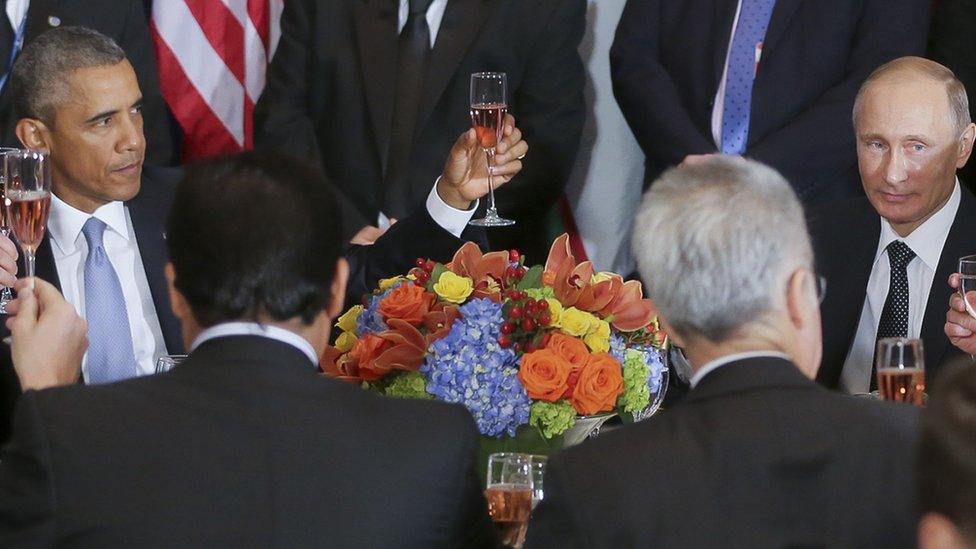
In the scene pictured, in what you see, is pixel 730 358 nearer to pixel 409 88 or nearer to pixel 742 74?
pixel 742 74

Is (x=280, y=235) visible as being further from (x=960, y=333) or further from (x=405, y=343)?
(x=960, y=333)

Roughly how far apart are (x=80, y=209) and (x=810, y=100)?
7.59 feet

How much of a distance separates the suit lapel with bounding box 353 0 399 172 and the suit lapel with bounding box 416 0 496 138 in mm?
128

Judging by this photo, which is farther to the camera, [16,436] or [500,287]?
[500,287]

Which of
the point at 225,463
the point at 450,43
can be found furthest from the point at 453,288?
the point at 450,43

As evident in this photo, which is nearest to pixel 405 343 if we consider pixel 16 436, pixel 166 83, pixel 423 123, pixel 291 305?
pixel 291 305

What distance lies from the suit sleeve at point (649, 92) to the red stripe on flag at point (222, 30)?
4.84 feet

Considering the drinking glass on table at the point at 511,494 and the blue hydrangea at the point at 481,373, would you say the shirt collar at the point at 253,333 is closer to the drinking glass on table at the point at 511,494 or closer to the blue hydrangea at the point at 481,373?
the drinking glass on table at the point at 511,494

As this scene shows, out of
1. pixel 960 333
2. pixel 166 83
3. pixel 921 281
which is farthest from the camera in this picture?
pixel 166 83

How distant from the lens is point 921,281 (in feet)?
12.2

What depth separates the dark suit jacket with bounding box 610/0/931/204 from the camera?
4.81 metres

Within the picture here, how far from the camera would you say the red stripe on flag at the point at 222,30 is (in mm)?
5773

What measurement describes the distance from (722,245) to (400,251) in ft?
5.94

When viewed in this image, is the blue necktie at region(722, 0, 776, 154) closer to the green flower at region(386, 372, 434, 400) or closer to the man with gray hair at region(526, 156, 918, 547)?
the green flower at region(386, 372, 434, 400)
